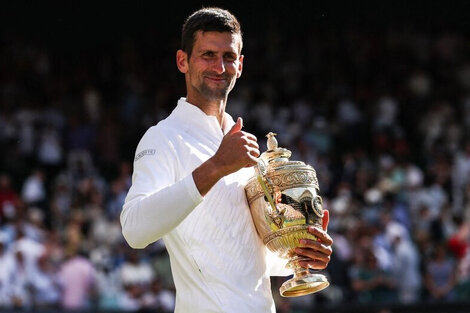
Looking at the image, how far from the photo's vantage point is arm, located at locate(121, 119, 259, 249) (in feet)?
12.1

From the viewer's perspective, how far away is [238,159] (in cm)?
367

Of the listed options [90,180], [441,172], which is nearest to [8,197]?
[90,180]

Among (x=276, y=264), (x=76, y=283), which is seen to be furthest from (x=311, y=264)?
(x=76, y=283)

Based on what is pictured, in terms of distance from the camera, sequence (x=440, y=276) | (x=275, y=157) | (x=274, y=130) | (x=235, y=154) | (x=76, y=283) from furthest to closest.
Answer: (x=274, y=130) < (x=440, y=276) < (x=76, y=283) < (x=275, y=157) < (x=235, y=154)

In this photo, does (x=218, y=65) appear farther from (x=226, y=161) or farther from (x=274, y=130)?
(x=274, y=130)

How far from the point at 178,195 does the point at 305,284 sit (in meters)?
0.65

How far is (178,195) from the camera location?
369 cm

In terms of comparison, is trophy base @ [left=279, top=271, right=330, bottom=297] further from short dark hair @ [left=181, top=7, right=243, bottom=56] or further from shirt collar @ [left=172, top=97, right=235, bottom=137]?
short dark hair @ [left=181, top=7, right=243, bottom=56]

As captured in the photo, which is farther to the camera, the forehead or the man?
the forehead

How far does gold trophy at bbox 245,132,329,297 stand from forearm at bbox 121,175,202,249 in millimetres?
379

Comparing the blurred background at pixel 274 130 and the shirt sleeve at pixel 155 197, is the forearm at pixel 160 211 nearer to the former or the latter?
the shirt sleeve at pixel 155 197

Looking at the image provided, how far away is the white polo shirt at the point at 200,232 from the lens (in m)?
3.83

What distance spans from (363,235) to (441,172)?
9.23 ft

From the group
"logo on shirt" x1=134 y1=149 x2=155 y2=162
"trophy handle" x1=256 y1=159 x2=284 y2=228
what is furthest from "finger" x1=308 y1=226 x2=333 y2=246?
"logo on shirt" x1=134 y1=149 x2=155 y2=162
